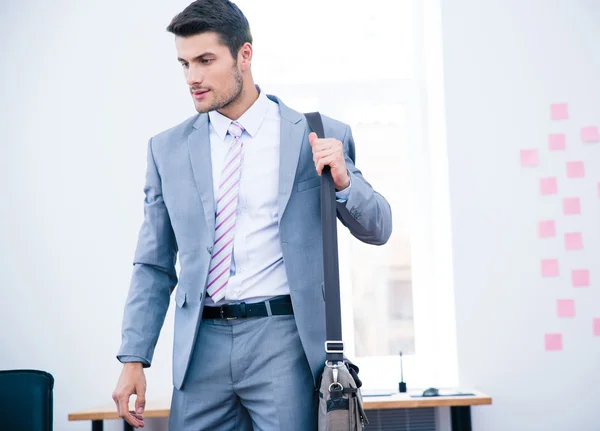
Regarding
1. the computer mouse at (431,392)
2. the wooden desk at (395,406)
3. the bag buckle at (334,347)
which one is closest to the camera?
the bag buckle at (334,347)

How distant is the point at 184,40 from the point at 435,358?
235cm

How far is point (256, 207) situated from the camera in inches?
63.8

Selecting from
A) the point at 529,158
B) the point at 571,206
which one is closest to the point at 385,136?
the point at 529,158

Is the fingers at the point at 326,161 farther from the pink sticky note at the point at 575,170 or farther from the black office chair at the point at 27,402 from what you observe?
the pink sticky note at the point at 575,170

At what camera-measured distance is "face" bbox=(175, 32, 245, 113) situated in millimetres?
1664

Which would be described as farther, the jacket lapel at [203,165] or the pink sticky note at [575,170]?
the pink sticky note at [575,170]

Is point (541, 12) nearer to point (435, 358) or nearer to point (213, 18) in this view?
point (435, 358)

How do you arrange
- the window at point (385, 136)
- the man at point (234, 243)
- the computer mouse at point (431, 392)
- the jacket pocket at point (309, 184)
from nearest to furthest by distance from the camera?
the man at point (234, 243) → the jacket pocket at point (309, 184) → the computer mouse at point (431, 392) → the window at point (385, 136)

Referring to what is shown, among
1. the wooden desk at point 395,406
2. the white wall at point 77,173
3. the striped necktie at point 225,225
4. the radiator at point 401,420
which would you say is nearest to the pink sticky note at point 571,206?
the wooden desk at point 395,406

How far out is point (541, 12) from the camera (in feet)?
11.5

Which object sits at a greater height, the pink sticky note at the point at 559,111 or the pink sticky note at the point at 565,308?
the pink sticky note at the point at 559,111

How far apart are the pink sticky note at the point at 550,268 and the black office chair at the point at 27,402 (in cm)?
220

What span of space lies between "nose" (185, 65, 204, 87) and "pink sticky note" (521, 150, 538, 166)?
2165mm

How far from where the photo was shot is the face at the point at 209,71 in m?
1.66
